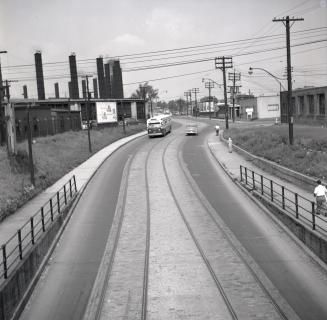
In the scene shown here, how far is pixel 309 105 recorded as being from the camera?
6975 cm

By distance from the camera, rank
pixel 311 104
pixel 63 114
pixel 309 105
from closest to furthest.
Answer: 1. pixel 311 104
2. pixel 309 105
3. pixel 63 114

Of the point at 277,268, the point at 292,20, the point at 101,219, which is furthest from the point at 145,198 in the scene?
the point at 292,20

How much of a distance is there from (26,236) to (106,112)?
7154 cm

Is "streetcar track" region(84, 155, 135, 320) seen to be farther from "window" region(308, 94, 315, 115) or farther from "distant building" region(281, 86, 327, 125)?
"window" region(308, 94, 315, 115)

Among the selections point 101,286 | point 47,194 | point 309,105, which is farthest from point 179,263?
point 309,105

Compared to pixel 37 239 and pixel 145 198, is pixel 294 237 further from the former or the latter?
pixel 145 198

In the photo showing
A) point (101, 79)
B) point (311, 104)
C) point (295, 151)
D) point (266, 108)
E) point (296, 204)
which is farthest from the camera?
point (266, 108)

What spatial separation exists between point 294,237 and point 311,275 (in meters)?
3.93

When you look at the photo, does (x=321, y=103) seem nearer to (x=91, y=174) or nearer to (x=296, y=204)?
(x=91, y=174)

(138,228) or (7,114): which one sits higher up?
(7,114)

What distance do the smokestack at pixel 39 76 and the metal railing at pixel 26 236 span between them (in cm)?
6840

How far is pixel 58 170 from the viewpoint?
38562 millimetres

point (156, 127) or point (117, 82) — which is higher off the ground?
point (117, 82)

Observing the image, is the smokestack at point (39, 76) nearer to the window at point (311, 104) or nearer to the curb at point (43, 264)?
the window at point (311, 104)
